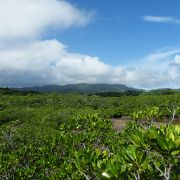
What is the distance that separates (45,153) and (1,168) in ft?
9.00

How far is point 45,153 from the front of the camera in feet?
64.2

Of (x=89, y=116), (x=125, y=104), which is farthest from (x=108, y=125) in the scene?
(x=125, y=104)

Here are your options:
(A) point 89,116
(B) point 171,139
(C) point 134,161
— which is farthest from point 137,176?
(A) point 89,116

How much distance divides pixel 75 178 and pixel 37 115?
57091 millimetres

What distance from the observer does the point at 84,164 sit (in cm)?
815

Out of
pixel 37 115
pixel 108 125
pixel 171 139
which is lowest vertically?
pixel 37 115

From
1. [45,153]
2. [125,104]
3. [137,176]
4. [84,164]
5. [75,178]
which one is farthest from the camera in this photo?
[125,104]

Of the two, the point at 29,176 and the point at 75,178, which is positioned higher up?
the point at 75,178

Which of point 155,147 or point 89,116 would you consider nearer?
point 155,147

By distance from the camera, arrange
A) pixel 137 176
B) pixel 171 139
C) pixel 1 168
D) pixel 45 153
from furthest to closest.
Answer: pixel 45 153 < pixel 1 168 < pixel 137 176 < pixel 171 139

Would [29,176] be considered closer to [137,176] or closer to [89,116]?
[89,116]

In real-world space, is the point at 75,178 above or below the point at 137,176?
below

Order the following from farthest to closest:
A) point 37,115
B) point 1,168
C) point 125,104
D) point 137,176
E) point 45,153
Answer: point 125,104, point 37,115, point 45,153, point 1,168, point 137,176

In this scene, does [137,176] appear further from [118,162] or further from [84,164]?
[84,164]
